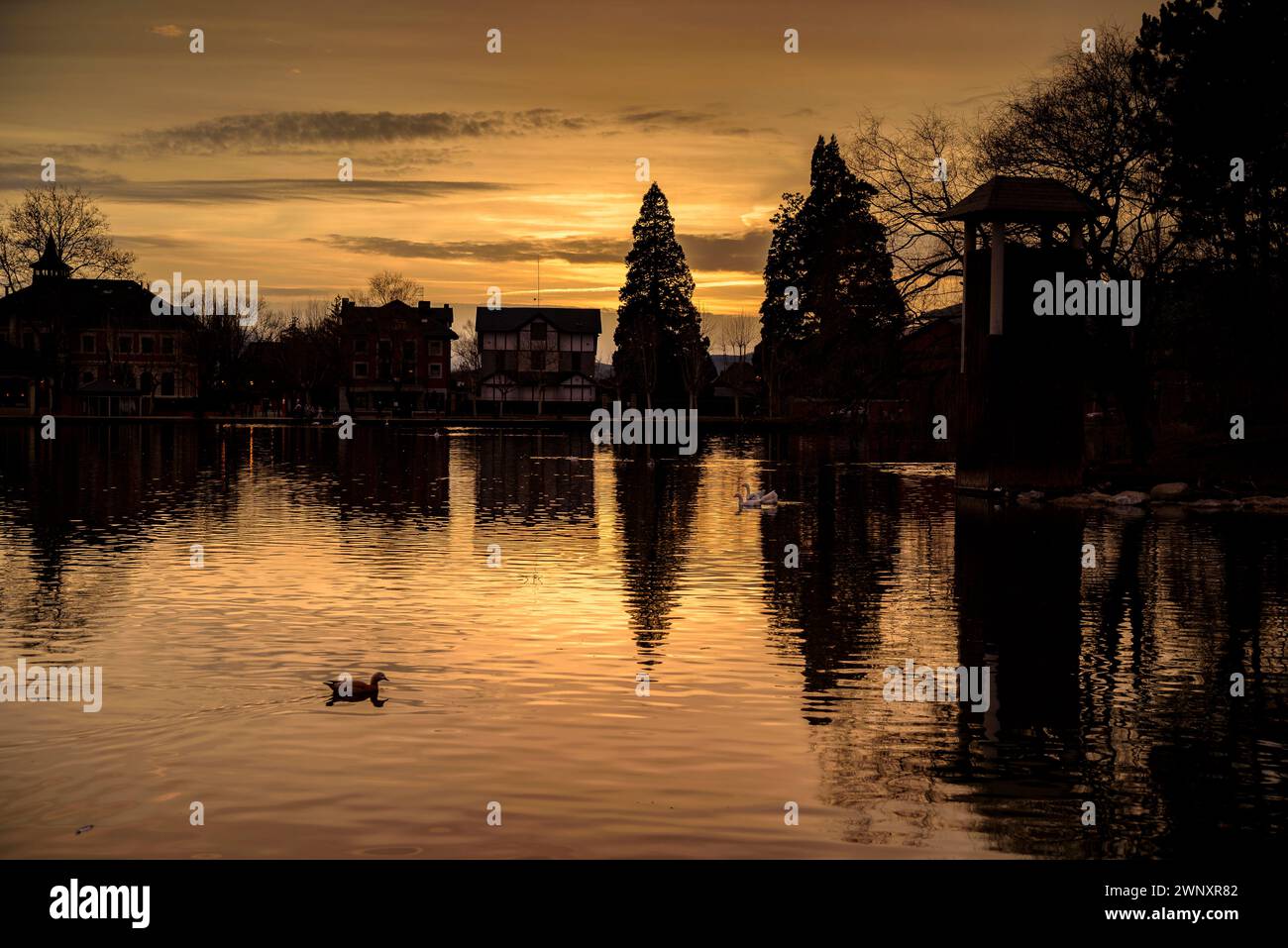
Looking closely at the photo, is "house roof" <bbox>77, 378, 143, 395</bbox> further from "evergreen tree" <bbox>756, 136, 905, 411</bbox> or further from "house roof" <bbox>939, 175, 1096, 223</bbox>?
"house roof" <bbox>939, 175, 1096, 223</bbox>

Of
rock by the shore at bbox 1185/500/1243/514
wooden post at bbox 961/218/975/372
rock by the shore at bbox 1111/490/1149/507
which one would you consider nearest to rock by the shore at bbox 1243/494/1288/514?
rock by the shore at bbox 1185/500/1243/514

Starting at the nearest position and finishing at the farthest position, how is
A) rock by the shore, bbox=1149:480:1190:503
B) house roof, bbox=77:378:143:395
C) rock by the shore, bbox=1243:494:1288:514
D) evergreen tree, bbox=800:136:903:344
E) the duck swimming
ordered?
1. the duck swimming
2. rock by the shore, bbox=1243:494:1288:514
3. rock by the shore, bbox=1149:480:1190:503
4. evergreen tree, bbox=800:136:903:344
5. house roof, bbox=77:378:143:395

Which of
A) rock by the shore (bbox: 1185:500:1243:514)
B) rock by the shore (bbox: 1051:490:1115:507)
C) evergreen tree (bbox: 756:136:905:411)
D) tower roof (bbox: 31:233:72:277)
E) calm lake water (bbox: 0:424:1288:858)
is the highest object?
tower roof (bbox: 31:233:72:277)

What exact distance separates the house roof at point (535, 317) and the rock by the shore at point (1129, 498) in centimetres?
12656

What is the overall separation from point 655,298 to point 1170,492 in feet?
333

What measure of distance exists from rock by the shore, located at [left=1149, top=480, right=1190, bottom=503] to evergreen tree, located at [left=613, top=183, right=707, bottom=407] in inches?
3846

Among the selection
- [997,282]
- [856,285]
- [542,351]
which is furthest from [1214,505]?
[542,351]

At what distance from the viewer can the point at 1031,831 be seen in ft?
36.0

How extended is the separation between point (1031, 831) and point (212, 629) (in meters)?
12.4

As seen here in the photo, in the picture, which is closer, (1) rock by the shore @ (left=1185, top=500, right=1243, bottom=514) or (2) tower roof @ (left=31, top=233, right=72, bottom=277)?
(1) rock by the shore @ (left=1185, top=500, right=1243, bottom=514)

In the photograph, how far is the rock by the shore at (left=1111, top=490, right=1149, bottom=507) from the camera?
131 ft

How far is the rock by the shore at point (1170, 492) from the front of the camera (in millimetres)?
41250

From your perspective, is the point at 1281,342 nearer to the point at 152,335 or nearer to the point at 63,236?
the point at 63,236
